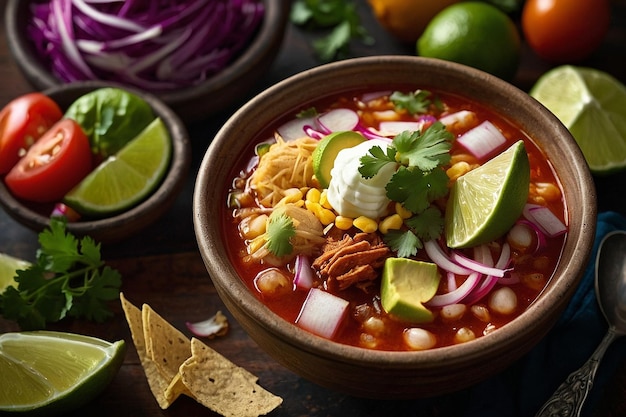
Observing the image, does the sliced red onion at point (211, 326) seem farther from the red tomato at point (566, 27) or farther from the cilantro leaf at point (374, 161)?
the red tomato at point (566, 27)

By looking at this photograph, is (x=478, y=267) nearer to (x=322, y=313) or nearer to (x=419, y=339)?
(x=419, y=339)

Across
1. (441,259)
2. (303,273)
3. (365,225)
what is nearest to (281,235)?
(303,273)

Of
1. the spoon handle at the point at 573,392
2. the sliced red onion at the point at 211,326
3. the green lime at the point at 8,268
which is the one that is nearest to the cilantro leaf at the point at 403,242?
the spoon handle at the point at 573,392

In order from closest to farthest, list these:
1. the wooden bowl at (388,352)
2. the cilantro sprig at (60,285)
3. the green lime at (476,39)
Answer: the wooden bowl at (388,352)
the cilantro sprig at (60,285)
the green lime at (476,39)

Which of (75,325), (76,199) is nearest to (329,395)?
(75,325)

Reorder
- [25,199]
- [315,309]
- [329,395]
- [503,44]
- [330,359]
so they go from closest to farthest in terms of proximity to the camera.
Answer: [330,359]
[315,309]
[329,395]
[25,199]
[503,44]

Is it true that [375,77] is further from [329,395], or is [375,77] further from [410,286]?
[329,395]

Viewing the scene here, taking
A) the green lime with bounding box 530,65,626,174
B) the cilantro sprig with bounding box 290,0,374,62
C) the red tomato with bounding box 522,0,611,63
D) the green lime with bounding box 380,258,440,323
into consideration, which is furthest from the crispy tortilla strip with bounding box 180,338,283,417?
the red tomato with bounding box 522,0,611,63
